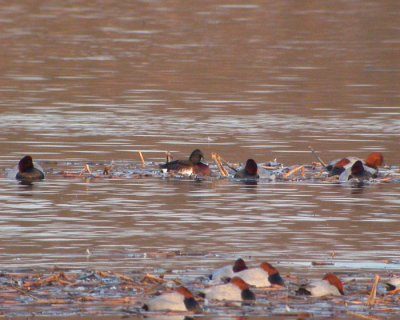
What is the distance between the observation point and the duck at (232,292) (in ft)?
35.1

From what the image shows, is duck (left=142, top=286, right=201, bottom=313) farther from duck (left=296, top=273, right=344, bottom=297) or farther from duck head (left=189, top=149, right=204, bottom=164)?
duck head (left=189, top=149, right=204, bottom=164)

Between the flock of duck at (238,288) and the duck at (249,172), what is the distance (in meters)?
6.69

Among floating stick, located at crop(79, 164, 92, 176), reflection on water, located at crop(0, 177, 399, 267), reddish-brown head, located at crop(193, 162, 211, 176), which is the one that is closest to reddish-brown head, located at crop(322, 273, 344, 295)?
reflection on water, located at crop(0, 177, 399, 267)

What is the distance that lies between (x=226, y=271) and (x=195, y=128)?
12089mm

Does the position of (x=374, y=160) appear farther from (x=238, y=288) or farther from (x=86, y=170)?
(x=238, y=288)

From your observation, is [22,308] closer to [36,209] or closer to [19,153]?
[36,209]

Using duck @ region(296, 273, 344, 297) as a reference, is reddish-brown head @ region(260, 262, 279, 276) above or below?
above

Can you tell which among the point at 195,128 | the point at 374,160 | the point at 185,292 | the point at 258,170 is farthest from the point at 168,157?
the point at 185,292

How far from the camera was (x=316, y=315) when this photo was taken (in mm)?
10477

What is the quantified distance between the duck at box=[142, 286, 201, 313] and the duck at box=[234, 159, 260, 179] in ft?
25.5

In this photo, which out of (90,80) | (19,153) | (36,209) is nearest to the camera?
(36,209)

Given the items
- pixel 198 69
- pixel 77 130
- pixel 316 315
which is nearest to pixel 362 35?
pixel 198 69

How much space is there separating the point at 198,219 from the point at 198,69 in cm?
1836

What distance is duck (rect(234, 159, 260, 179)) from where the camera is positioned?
717 inches
